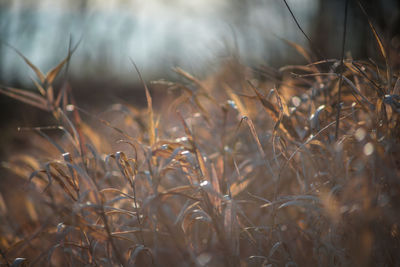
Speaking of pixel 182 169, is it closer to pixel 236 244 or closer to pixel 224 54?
pixel 236 244

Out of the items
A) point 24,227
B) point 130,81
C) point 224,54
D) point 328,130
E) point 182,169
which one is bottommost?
point 130,81

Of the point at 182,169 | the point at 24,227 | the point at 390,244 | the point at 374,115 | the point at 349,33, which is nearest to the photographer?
the point at 390,244

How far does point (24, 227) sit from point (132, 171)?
620 mm

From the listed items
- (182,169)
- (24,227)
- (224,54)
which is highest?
(224,54)

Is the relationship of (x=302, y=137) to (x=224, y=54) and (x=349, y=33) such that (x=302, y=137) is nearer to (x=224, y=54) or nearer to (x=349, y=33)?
(x=224, y=54)

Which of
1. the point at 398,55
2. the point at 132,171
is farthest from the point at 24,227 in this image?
the point at 398,55

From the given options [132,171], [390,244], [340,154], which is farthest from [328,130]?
[132,171]

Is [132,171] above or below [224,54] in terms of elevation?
below

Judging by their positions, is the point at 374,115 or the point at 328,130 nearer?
the point at 374,115

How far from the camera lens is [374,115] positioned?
2.80 feet

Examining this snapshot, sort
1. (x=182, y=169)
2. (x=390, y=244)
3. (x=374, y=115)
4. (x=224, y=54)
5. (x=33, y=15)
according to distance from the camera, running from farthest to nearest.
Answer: (x=33, y=15) < (x=224, y=54) < (x=182, y=169) < (x=374, y=115) < (x=390, y=244)

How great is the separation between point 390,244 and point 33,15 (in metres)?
5.05

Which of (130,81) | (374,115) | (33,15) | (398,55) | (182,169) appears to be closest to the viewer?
(374,115)

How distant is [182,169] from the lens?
95cm
